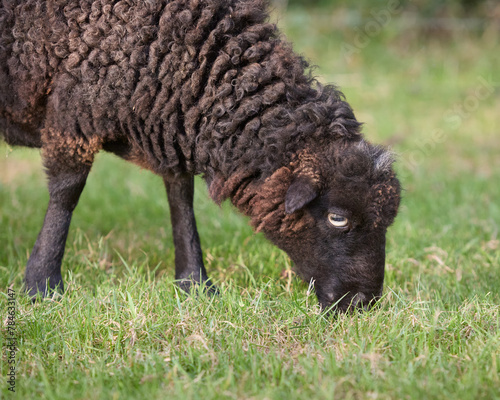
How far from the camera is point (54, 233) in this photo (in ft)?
14.9

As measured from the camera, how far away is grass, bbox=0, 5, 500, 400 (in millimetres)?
3055

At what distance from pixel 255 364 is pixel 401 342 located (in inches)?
35.9

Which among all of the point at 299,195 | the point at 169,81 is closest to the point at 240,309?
the point at 299,195

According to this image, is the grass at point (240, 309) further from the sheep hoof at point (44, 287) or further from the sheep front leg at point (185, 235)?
the sheep front leg at point (185, 235)

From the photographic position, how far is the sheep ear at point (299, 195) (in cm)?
385

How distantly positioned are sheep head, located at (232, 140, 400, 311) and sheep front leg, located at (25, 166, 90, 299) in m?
1.30

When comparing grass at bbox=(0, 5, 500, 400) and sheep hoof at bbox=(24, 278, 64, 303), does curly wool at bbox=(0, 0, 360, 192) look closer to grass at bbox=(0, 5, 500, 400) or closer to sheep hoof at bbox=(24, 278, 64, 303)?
grass at bbox=(0, 5, 500, 400)

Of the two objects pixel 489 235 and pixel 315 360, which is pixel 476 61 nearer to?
pixel 489 235

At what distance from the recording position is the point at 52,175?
4.53 metres

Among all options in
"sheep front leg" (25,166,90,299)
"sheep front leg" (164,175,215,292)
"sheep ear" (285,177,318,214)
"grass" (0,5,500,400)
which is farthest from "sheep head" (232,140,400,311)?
"sheep front leg" (25,166,90,299)

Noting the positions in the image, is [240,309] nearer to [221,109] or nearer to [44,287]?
[221,109]

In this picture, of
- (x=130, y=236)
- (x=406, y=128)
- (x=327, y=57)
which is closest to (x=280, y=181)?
(x=130, y=236)

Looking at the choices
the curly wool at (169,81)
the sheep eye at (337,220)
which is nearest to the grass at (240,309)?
the sheep eye at (337,220)

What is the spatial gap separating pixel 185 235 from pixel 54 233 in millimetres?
1090
